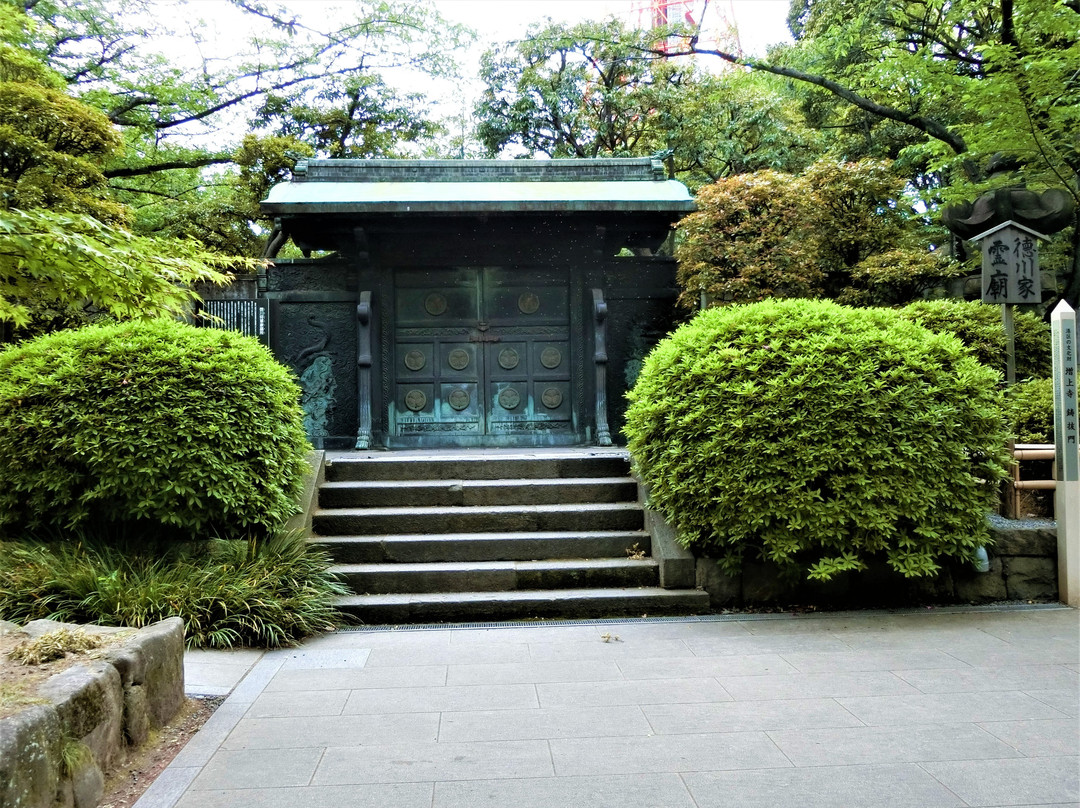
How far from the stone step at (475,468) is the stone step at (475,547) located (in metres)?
0.91

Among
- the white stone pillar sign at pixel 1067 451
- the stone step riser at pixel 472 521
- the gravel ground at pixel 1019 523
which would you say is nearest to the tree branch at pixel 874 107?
the white stone pillar sign at pixel 1067 451

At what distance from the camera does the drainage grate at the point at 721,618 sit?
5.35 meters

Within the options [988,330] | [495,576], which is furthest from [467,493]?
[988,330]

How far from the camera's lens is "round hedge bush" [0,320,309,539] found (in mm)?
5266

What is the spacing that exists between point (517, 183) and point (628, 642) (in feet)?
21.4

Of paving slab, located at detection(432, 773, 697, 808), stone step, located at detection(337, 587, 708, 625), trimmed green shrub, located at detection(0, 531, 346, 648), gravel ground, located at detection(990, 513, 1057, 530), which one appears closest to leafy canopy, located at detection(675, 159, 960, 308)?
gravel ground, located at detection(990, 513, 1057, 530)

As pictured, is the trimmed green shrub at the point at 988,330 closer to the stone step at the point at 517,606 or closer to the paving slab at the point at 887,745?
the stone step at the point at 517,606

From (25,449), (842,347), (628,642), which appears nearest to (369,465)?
(25,449)

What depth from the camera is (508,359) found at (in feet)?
31.6

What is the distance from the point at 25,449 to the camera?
17.6 feet

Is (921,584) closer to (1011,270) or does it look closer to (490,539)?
(490,539)

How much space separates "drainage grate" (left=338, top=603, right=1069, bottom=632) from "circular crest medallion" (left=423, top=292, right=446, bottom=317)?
16.3ft

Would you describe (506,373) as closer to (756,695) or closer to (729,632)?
(729,632)

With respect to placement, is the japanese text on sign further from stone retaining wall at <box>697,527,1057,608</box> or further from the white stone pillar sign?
stone retaining wall at <box>697,527,1057,608</box>
